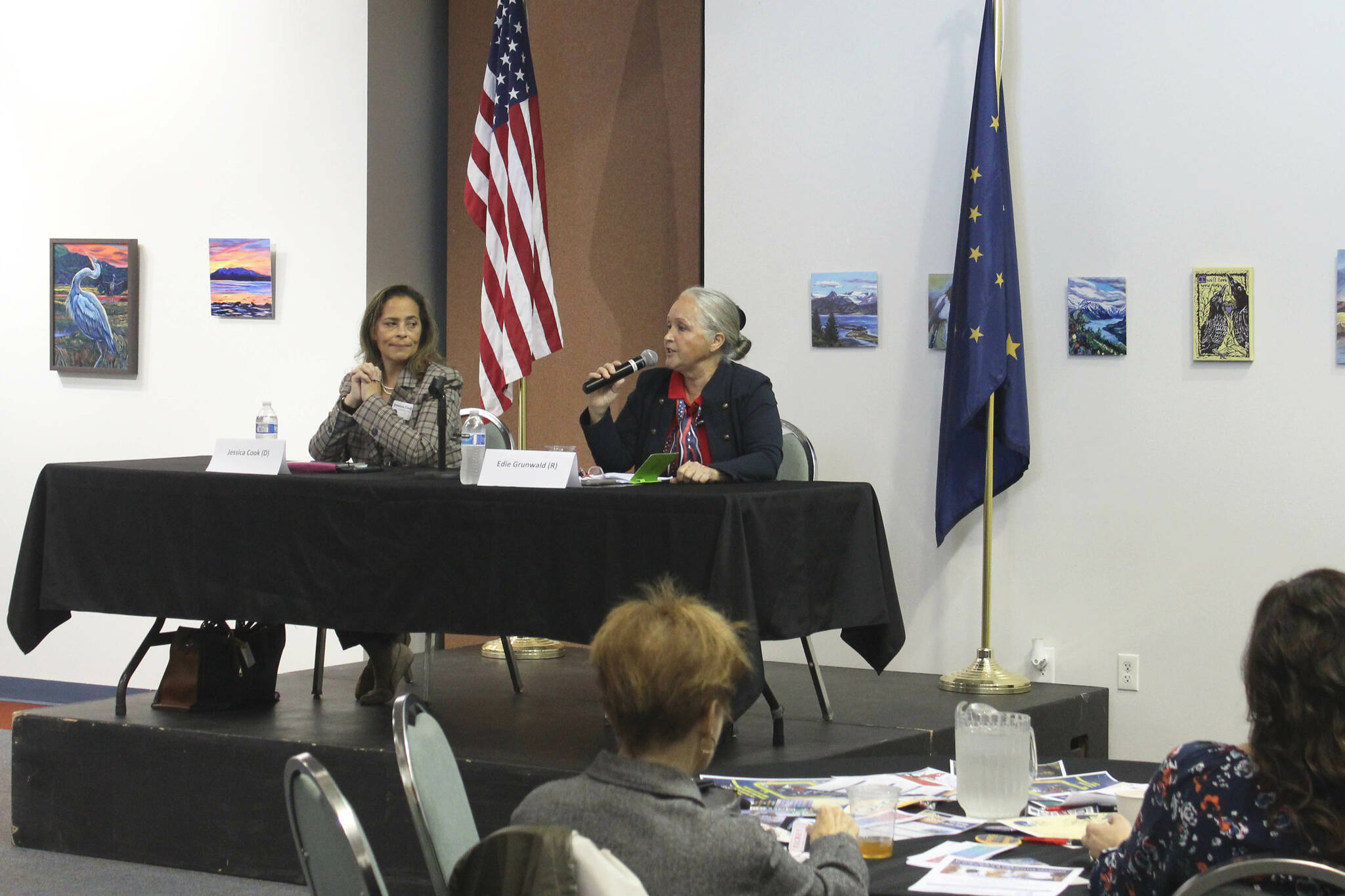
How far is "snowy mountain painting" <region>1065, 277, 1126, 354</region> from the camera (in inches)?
179

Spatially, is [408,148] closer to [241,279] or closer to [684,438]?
[241,279]

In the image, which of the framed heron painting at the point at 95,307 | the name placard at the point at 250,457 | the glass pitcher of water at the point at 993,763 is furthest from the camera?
the framed heron painting at the point at 95,307

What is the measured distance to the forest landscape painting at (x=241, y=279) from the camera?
5934 millimetres

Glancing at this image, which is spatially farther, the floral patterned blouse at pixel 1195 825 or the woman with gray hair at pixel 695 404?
the woman with gray hair at pixel 695 404

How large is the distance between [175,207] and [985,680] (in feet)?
13.1

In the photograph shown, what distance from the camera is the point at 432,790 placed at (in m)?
1.69

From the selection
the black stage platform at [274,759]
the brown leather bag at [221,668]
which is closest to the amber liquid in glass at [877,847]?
the black stage platform at [274,759]

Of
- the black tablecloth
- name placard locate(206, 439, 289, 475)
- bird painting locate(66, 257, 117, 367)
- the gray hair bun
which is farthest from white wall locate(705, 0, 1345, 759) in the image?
bird painting locate(66, 257, 117, 367)

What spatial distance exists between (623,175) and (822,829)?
4373 mm

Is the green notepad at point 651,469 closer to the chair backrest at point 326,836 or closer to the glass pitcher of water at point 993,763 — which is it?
the glass pitcher of water at point 993,763

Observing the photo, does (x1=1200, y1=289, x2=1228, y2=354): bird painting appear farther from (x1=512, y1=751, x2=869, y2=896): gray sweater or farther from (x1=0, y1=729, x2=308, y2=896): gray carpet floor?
(x1=512, y1=751, x2=869, y2=896): gray sweater

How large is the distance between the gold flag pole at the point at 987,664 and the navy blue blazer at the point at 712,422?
0.84 m

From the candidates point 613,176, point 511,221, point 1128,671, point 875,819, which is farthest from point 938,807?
point 613,176

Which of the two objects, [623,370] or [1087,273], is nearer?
[623,370]
